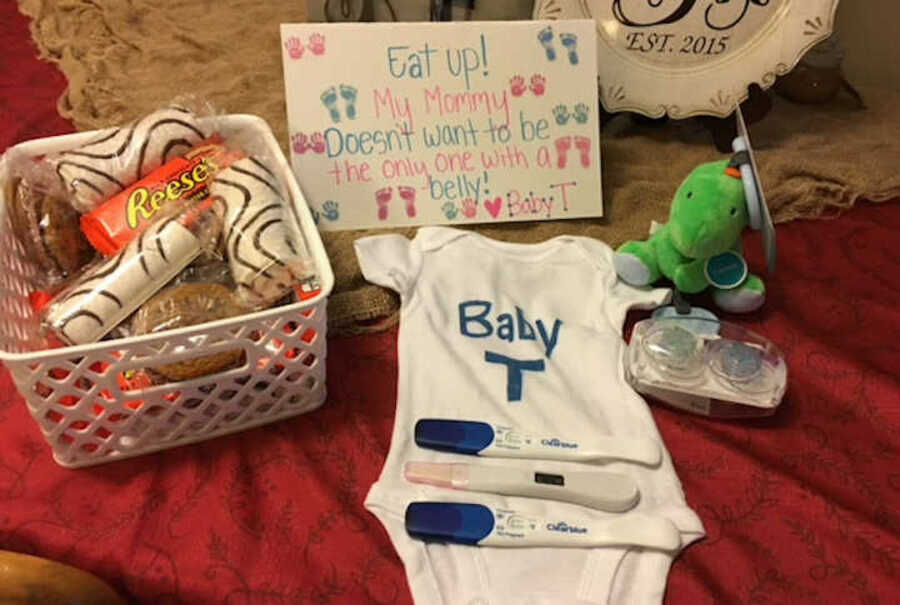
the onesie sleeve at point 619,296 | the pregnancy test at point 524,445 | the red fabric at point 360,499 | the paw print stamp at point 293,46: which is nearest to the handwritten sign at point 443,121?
the paw print stamp at point 293,46

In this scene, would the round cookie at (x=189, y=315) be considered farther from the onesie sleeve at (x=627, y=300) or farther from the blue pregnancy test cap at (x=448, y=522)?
the onesie sleeve at (x=627, y=300)

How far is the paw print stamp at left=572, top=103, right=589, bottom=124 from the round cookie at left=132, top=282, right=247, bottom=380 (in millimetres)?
504

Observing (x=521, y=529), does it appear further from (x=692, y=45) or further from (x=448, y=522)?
(x=692, y=45)

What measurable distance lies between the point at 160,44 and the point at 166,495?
32.0 inches

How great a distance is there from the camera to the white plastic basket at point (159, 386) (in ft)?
1.97

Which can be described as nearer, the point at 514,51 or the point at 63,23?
the point at 514,51

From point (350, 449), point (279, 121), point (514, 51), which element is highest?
point (514, 51)

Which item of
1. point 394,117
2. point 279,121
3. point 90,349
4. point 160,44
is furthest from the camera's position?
point 160,44

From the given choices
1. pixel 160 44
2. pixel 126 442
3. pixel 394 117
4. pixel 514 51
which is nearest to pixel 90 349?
pixel 126 442

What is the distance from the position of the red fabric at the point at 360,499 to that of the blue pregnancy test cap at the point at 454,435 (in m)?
0.04

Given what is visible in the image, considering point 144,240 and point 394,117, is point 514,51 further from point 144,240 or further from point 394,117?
point 144,240

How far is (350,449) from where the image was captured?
27.6 inches

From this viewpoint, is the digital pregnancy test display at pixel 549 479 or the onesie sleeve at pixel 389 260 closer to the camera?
the digital pregnancy test display at pixel 549 479

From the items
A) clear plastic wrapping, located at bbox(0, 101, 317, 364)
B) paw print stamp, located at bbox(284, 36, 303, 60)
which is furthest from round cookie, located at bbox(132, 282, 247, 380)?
paw print stamp, located at bbox(284, 36, 303, 60)
